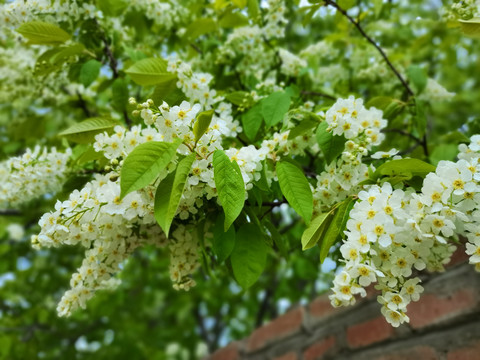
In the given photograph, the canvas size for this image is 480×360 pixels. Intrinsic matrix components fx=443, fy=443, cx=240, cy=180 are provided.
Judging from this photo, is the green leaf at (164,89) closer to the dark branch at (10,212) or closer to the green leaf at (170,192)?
the green leaf at (170,192)

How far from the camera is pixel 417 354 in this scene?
4.03ft

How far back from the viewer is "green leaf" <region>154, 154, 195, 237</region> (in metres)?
0.80

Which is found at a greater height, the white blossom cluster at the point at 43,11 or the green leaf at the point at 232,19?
the white blossom cluster at the point at 43,11

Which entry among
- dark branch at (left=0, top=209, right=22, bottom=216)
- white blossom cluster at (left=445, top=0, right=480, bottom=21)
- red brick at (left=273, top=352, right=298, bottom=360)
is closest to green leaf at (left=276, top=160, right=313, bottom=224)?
white blossom cluster at (left=445, top=0, right=480, bottom=21)

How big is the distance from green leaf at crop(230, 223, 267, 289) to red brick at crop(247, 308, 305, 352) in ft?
2.89

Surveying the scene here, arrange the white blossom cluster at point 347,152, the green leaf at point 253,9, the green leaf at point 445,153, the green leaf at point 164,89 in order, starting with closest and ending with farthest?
the white blossom cluster at point 347,152 < the green leaf at point 164,89 < the green leaf at point 445,153 < the green leaf at point 253,9

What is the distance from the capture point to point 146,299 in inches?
151

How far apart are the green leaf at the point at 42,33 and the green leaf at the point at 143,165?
767 millimetres

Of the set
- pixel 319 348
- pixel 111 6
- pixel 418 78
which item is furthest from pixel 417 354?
pixel 111 6

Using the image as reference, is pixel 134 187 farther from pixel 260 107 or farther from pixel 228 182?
pixel 260 107

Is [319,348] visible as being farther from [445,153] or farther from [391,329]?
[445,153]

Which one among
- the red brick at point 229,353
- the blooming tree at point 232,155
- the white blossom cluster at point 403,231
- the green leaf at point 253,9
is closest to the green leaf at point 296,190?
the blooming tree at point 232,155

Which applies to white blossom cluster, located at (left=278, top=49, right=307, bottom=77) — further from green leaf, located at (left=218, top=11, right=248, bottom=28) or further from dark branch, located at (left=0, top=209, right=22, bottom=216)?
dark branch, located at (left=0, top=209, right=22, bottom=216)

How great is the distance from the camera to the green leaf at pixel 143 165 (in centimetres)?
79
